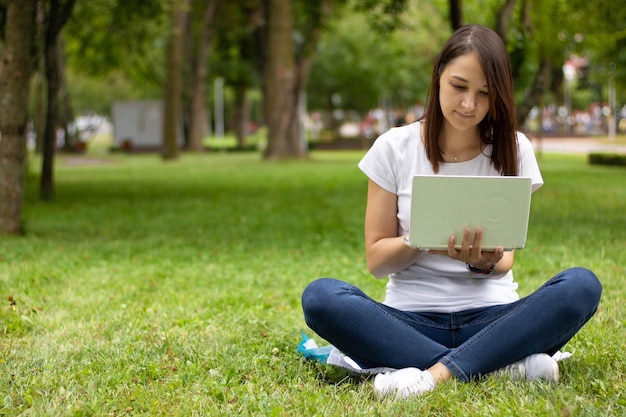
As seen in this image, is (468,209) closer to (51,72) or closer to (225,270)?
(225,270)

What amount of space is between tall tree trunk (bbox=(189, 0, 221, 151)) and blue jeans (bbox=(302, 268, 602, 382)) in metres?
31.8

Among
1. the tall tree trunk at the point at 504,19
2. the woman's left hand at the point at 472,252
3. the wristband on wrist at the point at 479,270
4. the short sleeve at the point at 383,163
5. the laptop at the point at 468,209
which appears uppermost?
the tall tree trunk at the point at 504,19

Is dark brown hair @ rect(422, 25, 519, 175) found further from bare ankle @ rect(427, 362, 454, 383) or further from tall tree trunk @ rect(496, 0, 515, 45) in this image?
tall tree trunk @ rect(496, 0, 515, 45)

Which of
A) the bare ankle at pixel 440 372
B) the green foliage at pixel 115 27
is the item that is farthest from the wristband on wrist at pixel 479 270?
the green foliage at pixel 115 27

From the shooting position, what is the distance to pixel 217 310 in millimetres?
5875

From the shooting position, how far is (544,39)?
712 inches

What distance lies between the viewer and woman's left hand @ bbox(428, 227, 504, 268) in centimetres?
355

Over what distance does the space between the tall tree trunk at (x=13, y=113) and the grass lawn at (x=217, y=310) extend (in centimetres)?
33

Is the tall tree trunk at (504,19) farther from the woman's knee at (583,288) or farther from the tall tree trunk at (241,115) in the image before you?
the tall tree trunk at (241,115)

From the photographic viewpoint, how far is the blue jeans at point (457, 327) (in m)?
3.80

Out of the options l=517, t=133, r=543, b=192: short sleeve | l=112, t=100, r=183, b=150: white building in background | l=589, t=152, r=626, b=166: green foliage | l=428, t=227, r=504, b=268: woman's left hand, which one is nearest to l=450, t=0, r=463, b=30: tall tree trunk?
l=517, t=133, r=543, b=192: short sleeve

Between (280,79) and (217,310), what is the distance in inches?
839

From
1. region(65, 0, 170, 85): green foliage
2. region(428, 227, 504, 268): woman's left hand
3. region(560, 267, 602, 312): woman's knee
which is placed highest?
region(65, 0, 170, 85): green foliage

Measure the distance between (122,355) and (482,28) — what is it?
2.15 m
